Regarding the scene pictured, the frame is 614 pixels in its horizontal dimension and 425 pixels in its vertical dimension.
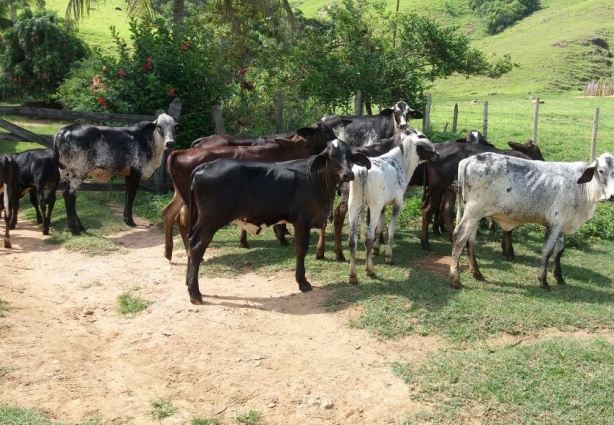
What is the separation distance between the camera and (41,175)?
12.1 metres

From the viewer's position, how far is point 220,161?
8609 millimetres

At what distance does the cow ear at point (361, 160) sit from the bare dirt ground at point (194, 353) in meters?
1.68

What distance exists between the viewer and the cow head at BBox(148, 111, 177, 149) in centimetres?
1287

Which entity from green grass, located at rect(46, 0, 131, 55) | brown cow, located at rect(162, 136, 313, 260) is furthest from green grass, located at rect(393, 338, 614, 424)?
green grass, located at rect(46, 0, 131, 55)

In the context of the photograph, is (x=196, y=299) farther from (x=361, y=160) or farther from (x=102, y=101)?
(x=102, y=101)

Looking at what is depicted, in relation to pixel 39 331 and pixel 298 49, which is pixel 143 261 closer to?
pixel 39 331

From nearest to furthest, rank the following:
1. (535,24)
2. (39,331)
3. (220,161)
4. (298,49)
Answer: (39,331), (220,161), (298,49), (535,24)

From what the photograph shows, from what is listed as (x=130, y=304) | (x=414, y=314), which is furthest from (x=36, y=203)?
(x=414, y=314)

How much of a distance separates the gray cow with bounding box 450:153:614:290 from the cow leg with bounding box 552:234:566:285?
0.02 m

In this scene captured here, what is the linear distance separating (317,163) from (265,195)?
2.65 ft

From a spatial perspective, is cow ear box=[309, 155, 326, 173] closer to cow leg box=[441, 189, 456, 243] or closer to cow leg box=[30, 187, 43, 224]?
cow leg box=[441, 189, 456, 243]

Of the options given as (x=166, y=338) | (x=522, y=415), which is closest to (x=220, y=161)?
(x=166, y=338)

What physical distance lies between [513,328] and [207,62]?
444 inches

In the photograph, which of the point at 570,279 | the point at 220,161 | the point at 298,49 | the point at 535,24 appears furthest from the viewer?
the point at 535,24
